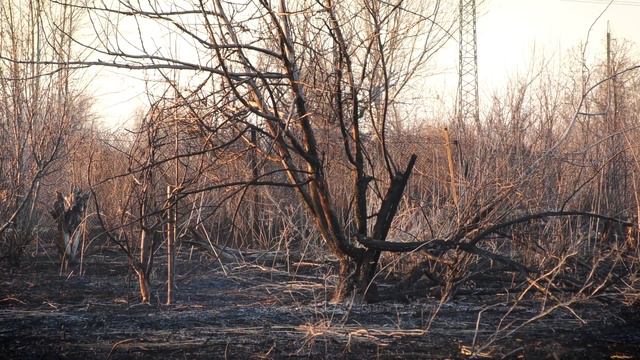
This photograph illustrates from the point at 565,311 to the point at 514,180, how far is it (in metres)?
1.31

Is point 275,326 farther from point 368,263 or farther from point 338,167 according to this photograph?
point 338,167

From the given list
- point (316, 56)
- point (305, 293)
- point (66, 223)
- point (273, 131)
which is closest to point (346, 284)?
point (305, 293)

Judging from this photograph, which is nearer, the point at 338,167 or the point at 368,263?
the point at 368,263

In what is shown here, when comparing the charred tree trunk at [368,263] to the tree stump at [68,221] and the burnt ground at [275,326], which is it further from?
the tree stump at [68,221]

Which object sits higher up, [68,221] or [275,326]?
[68,221]

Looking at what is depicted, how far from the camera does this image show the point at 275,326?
5820mm

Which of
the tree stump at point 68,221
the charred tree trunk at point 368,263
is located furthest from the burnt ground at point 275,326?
the tree stump at point 68,221

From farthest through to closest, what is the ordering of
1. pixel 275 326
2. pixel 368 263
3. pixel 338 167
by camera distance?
pixel 338 167 < pixel 368 263 < pixel 275 326

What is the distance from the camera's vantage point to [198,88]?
6316mm

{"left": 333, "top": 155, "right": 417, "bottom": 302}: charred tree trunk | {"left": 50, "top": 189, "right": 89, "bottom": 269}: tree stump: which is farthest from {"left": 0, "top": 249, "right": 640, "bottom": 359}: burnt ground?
{"left": 50, "top": 189, "right": 89, "bottom": 269}: tree stump

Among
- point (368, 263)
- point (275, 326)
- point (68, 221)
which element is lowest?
point (275, 326)

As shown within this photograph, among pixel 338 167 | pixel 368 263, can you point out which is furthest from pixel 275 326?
pixel 338 167

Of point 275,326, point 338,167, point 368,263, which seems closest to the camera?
point 275,326

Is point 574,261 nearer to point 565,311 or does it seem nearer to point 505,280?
point 565,311
